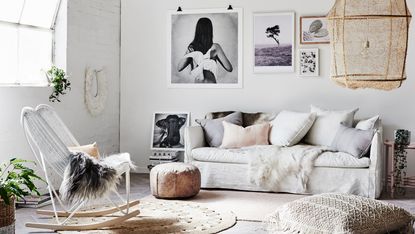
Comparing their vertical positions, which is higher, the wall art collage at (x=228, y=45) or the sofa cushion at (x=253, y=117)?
the wall art collage at (x=228, y=45)

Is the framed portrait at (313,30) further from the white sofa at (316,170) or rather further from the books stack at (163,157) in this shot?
the books stack at (163,157)

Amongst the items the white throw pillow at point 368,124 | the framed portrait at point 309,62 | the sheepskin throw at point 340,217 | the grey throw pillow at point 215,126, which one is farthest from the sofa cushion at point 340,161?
the sheepskin throw at point 340,217

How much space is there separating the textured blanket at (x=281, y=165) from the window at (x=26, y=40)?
2612 mm

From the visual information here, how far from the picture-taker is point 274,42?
7.91 meters

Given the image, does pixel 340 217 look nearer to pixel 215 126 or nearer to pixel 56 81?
pixel 215 126

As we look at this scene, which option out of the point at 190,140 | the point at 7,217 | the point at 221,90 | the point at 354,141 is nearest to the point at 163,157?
the point at 190,140

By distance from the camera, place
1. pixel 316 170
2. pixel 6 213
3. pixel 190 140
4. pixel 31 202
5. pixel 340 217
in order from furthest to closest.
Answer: pixel 190 140 → pixel 316 170 → pixel 31 202 → pixel 6 213 → pixel 340 217

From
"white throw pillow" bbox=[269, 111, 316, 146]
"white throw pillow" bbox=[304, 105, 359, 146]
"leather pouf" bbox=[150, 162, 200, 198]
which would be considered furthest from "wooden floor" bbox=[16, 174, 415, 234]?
"white throw pillow" bbox=[269, 111, 316, 146]

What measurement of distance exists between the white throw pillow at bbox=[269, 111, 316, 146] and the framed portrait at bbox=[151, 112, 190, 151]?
1444 millimetres

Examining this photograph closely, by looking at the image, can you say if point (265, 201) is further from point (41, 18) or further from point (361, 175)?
point (41, 18)

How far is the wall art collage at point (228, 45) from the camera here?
780 cm

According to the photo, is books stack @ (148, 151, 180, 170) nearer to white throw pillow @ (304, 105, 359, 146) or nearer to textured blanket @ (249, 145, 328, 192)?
textured blanket @ (249, 145, 328, 192)

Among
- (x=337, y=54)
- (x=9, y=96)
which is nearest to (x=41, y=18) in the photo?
(x=9, y=96)

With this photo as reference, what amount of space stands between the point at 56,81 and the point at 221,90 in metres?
2.30
